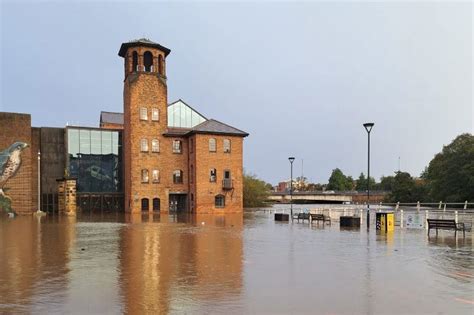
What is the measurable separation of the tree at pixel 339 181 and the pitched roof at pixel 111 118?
3322 inches

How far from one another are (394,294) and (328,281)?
159 cm

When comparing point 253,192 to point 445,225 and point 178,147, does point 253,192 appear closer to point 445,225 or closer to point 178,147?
→ point 178,147

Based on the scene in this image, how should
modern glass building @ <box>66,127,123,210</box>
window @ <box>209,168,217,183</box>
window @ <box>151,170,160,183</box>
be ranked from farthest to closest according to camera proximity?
modern glass building @ <box>66,127,123,210</box> → window @ <box>151,170,160,183</box> → window @ <box>209,168,217,183</box>

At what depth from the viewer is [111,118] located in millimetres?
73625

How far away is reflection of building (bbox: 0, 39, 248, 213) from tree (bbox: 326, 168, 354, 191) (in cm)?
9515

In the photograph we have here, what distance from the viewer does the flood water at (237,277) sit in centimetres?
775

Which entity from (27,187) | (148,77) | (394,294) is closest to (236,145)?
(148,77)

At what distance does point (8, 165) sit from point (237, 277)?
4248 centimetres

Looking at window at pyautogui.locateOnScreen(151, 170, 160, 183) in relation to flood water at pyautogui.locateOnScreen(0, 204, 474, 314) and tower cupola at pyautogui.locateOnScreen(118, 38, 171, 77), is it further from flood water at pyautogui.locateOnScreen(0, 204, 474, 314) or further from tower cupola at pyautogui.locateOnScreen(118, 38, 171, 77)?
flood water at pyautogui.locateOnScreen(0, 204, 474, 314)

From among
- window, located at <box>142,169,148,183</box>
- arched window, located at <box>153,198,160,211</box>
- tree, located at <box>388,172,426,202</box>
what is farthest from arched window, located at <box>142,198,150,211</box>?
tree, located at <box>388,172,426,202</box>

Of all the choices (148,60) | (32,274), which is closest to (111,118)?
(148,60)

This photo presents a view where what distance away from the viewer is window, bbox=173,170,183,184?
49.5 m

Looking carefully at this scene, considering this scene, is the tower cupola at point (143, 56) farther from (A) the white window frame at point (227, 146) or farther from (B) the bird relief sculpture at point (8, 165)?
(B) the bird relief sculpture at point (8, 165)

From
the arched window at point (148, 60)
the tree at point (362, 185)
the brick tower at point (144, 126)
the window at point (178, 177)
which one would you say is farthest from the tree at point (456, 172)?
the tree at point (362, 185)
